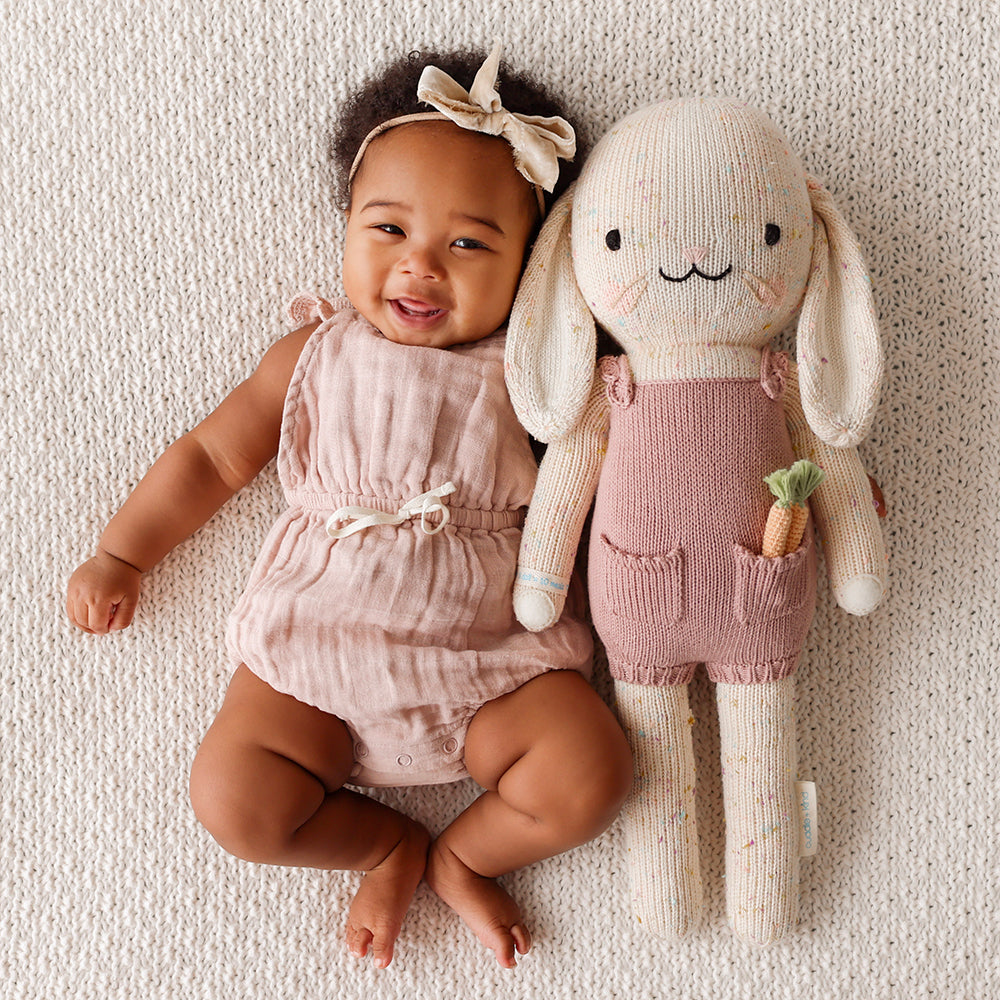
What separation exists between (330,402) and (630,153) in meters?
0.41

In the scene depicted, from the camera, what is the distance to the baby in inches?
38.1

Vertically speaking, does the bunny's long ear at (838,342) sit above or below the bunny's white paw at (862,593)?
above

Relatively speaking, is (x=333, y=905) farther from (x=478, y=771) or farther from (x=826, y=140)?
(x=826, y=140)

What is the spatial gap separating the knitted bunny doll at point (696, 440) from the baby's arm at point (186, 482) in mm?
297

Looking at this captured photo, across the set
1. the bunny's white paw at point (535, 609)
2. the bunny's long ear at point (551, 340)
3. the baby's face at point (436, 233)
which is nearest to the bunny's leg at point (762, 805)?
the bunny's white paw at point (535, 609)

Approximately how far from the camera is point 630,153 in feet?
3.12

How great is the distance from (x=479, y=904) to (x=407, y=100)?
3.00 ft

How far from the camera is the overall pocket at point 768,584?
3.09 ft

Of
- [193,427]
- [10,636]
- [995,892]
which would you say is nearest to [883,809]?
[995,892]

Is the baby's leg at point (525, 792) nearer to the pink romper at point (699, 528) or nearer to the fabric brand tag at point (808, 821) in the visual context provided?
the pink romper at point (699, 528)

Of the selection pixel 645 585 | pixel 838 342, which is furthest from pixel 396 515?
pixel 838 342

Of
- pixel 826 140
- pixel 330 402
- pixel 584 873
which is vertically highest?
pixel 826 140

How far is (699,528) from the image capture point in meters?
0.95

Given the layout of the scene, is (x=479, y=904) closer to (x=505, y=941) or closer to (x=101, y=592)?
(x=505, y=941)
